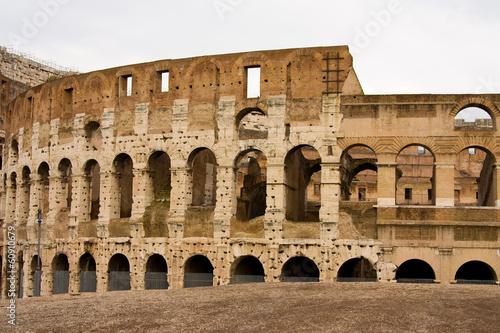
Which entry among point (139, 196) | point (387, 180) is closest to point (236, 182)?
point (139, 196)

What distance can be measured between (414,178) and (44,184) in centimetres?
2151

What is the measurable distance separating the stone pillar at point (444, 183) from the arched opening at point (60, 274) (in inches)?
587

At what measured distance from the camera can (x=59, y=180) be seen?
28.3 metres

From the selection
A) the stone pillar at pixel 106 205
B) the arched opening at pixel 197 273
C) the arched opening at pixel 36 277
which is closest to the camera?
the arched opening at pixel 197 273

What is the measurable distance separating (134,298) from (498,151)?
12425mm

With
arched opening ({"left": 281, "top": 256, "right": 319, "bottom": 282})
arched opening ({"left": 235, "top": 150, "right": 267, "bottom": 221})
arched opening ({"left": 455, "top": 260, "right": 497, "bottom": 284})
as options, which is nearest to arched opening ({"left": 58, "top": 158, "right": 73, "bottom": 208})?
arched opening ({"left": 235, "top": 150, "right": 267, "bottom": 221})

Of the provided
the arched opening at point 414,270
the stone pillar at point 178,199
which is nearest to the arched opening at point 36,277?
the stone pillar at point 178,199

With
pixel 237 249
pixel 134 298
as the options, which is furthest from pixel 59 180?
pixel 134 298

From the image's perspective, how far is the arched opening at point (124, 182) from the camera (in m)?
26.3

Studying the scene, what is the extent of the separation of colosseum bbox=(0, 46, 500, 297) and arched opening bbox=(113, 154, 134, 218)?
81 mm

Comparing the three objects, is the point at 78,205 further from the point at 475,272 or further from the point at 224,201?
the point at 475,272

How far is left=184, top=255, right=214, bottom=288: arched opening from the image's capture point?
78.0 feet

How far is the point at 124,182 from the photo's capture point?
90.6 ft

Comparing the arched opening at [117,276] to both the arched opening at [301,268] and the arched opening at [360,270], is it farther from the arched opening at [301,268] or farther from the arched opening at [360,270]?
the arched opening at [360,270]
